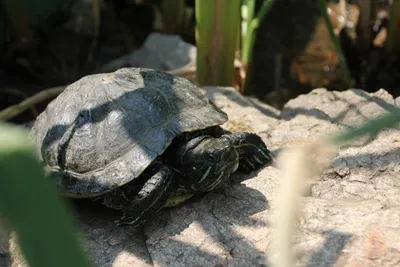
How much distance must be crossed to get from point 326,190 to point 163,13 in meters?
2.74

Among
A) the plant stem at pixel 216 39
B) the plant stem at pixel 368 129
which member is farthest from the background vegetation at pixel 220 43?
the plant stem at pixel 368 129

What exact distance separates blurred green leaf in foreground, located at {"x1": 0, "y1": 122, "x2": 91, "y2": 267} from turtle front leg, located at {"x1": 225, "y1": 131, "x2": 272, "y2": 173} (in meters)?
1.65

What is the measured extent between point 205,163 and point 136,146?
10.6 inches

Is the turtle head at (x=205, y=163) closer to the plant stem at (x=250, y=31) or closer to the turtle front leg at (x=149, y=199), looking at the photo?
the turtle front leg at (x=149, y=199)

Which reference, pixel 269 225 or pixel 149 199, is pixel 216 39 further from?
pixel 269 225

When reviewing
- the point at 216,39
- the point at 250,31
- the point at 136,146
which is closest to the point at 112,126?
the point at 136,146

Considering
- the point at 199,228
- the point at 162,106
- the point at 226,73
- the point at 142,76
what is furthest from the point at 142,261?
the point at 226,73

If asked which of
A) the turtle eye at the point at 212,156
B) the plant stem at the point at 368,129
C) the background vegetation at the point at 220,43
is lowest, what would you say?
the background vegetation at the point at 220,43

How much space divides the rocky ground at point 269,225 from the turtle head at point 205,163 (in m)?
0.09

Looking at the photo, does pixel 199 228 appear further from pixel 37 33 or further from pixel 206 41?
pixel 37 33

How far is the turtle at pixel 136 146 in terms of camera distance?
2.04 metres

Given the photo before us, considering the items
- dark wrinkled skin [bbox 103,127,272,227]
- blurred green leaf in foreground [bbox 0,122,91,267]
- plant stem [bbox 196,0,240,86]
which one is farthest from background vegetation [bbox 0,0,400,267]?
blurred green leaf in foreground [bbox 0,122,91,267]

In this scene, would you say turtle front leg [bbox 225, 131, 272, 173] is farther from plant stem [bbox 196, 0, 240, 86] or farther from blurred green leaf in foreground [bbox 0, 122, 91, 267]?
blurred green leaf in foreground [bbox 0, 122, 91, 267]

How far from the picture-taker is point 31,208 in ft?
1.98
